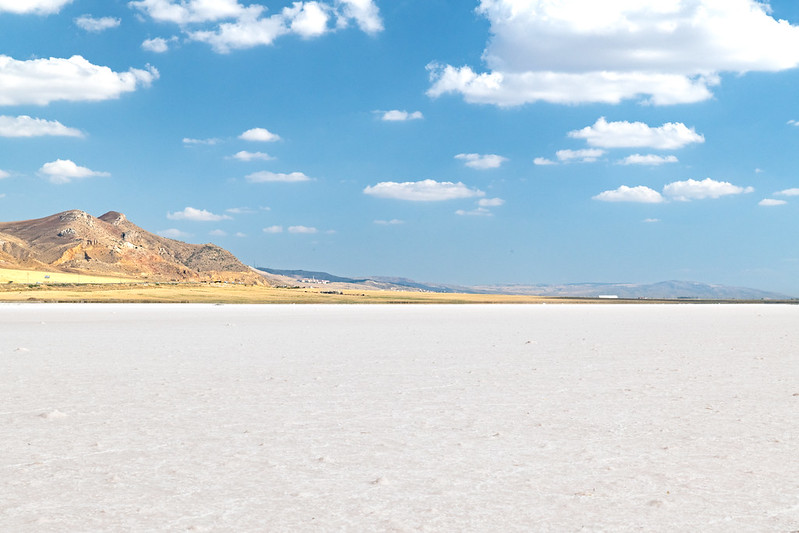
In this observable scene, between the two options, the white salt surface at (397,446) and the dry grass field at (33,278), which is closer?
the white salt surface at (397,446)

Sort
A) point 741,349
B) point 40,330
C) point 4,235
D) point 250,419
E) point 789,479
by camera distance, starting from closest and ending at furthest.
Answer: point 789,479, point 250,419, point 741,349, point 40,330, point 4,235

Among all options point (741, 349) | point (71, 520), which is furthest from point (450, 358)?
point (71, 520)

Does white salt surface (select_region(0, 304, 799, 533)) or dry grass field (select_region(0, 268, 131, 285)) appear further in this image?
dry grass field (select_region(0, 268, 131, 285))

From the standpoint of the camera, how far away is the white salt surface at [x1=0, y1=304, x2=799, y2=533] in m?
6.35

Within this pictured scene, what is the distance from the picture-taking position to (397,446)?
29.1 ft

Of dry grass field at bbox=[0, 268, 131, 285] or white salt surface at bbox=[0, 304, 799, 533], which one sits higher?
dry grass field at bbox=[0, 268, 131, 285]

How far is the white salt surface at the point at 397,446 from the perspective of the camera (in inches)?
250

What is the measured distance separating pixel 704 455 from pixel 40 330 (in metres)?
29.8

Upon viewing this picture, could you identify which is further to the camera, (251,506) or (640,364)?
(640,364)

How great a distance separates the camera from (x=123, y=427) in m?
9.99

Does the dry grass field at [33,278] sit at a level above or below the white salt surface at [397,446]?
above

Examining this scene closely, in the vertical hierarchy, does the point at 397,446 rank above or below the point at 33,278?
below

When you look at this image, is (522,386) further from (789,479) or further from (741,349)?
(741,349)

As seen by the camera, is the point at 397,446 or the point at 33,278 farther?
the point at 33,278
